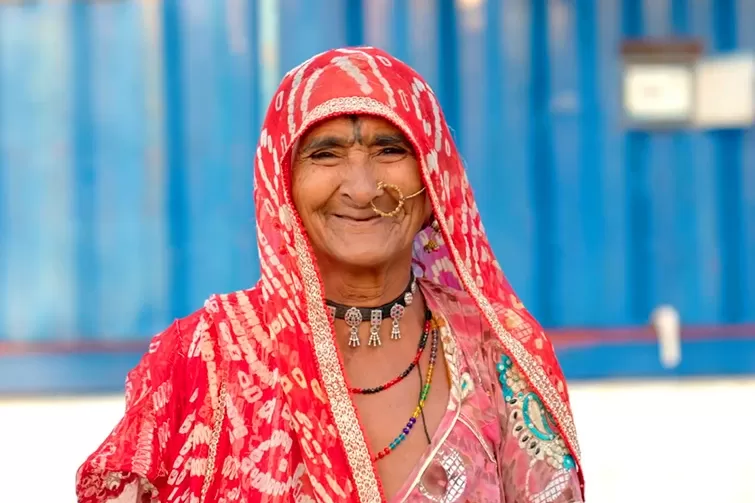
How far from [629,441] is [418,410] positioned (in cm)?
245

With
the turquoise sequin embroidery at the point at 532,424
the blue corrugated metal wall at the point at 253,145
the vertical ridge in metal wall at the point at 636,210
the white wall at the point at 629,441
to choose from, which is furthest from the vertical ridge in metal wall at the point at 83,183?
the turquoise sequin embroidery at the point at 532,424

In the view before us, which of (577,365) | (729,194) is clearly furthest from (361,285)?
(729,194)

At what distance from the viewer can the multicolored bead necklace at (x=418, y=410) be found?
1.92m

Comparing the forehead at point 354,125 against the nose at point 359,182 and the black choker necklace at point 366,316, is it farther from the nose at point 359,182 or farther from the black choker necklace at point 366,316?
the black choker necklace at point 366,316

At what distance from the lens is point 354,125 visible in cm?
193

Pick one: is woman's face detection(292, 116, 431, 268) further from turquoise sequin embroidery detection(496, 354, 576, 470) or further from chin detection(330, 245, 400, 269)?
turquoise sequin embroidery detection(496, 354, 576, 470)

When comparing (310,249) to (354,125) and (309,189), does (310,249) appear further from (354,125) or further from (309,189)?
(354,125)

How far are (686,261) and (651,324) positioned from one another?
0.34 metres

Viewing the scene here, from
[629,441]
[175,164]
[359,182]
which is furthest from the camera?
[175,164]

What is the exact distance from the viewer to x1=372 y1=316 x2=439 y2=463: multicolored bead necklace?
75.5 inches

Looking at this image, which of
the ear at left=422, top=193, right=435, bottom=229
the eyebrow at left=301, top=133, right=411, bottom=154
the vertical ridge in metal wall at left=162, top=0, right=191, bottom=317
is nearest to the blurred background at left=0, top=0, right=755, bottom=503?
the vertical ridge in metal wall at left=162, top=0, right=191, bottom=317

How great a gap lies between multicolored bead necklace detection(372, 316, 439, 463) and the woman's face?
23 centimetres

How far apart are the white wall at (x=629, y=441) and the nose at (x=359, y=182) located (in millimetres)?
2347

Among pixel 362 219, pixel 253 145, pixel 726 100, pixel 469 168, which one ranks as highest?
pixel 726 100
